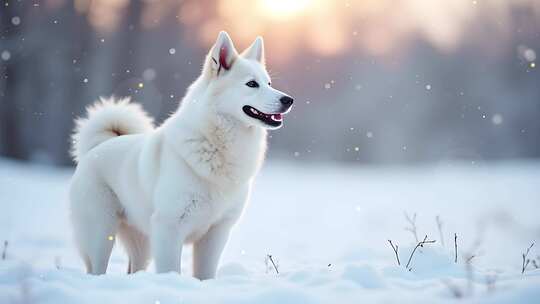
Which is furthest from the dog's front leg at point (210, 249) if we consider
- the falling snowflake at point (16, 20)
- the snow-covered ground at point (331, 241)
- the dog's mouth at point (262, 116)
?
the falling snowflake at point (16, 20)

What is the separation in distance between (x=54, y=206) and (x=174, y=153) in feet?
26.9

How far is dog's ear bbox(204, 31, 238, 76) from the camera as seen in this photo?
348cm

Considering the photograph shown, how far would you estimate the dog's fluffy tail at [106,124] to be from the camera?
13.7 ft

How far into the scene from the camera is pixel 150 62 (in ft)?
60.0

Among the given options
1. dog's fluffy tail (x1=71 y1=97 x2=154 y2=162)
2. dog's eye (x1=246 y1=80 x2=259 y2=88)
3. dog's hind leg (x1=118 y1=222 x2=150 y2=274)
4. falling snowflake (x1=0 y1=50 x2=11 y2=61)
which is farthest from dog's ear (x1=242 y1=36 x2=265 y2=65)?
falling snowflake (x1=0 y1=50 x2=11 y2=61)

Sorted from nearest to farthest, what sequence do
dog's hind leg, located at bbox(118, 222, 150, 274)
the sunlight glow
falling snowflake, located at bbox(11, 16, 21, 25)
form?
dog's hind leg, located at bbox(118, 222, 150, 274) < falling snowflake, located at bbox(11, 16, 21, 25) < the sunlight glow

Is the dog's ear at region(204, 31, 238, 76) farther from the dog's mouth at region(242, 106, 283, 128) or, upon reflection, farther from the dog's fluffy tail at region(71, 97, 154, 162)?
the dog's fluffy tail at region(71, 97, 154, 162)

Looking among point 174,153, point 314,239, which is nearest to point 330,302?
point 174,153

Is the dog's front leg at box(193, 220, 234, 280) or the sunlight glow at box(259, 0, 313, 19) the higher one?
the sunlight glow at box(259, 0, 313, 19)

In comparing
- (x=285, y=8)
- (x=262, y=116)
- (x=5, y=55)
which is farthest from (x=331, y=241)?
(x=285, y=8)

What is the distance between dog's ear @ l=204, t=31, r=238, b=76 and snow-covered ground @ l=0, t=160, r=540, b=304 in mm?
1522

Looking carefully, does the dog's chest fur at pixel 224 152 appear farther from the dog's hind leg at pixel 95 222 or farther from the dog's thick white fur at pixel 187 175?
the dog's hind leg at pixel 95 222

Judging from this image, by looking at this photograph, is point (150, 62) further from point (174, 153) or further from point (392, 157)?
point (174, 153)

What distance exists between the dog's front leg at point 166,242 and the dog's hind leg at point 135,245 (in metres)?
0.75
